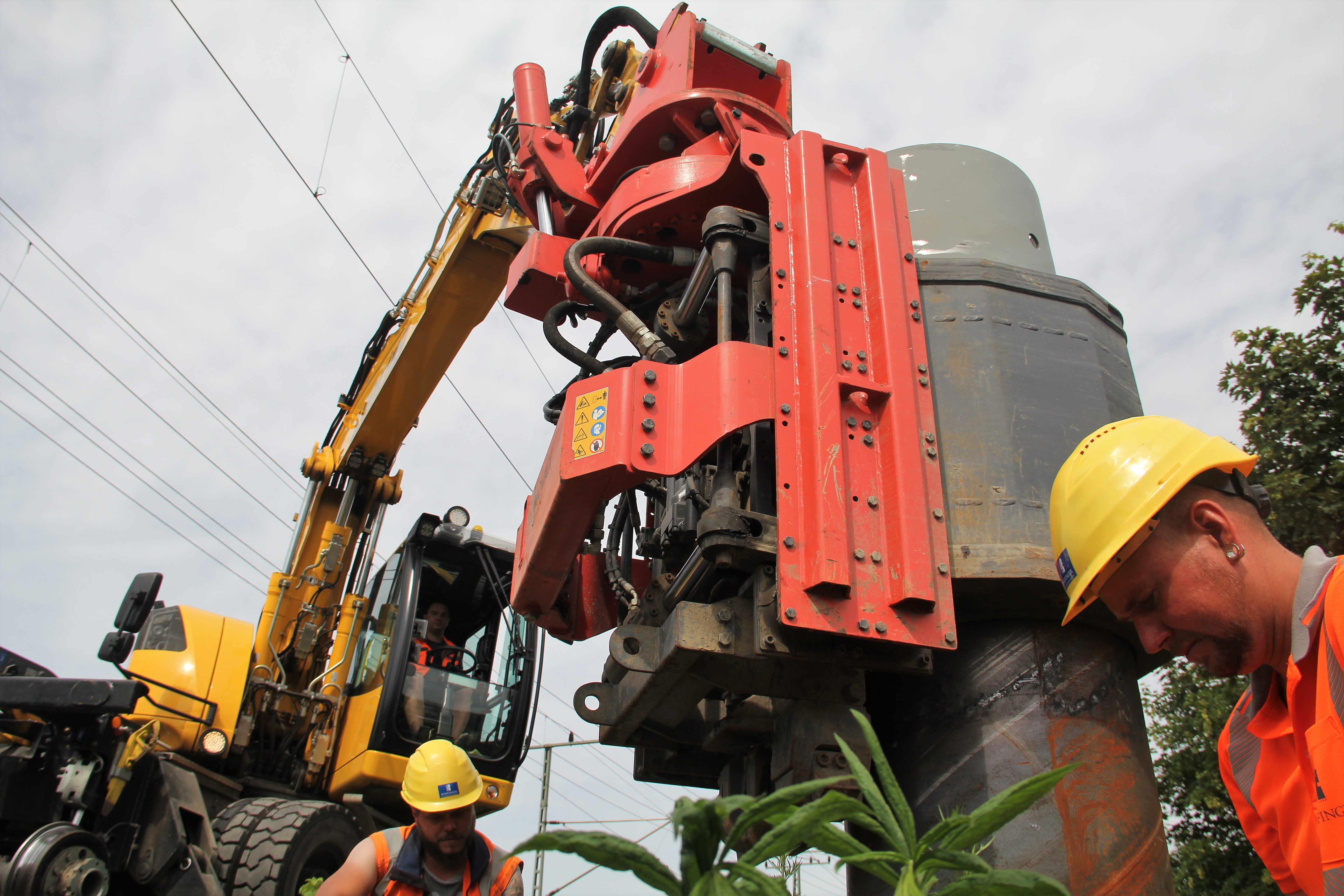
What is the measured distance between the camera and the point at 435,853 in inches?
126

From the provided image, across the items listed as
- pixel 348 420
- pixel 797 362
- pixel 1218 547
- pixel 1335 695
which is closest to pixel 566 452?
pixel 797 362

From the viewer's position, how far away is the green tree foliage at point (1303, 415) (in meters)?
9.29

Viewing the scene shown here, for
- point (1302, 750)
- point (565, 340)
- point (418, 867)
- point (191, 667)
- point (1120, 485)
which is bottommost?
point (418, 867)

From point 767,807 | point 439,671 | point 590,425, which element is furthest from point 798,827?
point 439,671

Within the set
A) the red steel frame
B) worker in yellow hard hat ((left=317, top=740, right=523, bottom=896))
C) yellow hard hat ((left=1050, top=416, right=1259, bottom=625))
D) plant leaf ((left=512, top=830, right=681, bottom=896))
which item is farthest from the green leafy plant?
worker in yellow hard hat ((left=317, top=740, right=523, bottom=896))

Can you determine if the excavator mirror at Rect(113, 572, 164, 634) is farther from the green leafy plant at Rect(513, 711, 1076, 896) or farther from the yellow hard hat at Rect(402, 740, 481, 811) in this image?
the green leafy plant at Rect(513, 711, 1076, 896)

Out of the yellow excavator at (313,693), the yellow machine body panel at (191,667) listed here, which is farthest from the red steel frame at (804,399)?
the yellow machine body panel at (191,667)

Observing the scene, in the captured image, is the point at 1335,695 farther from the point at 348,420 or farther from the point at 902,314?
the point at 348,420

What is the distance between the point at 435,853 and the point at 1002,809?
2.89 meters

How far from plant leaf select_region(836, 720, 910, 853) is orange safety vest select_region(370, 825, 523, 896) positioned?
254cm

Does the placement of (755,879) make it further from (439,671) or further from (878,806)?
(439,671)

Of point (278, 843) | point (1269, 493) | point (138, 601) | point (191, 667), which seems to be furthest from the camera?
point (1269, 493)

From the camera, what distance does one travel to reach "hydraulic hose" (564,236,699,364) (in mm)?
3848

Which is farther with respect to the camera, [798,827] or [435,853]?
[435,853]
